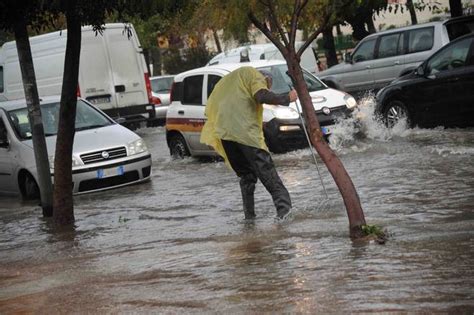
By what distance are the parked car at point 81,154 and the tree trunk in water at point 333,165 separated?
6758 mm

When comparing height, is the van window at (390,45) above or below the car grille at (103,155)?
above

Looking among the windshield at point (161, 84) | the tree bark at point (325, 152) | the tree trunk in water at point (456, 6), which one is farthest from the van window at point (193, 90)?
the windshield at point (161, 84)

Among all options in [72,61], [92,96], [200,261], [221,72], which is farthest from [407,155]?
[92,96]

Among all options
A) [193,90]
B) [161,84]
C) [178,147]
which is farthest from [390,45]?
[161,84]

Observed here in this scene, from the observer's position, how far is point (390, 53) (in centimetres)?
2248

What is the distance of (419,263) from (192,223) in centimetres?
422

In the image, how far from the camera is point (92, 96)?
25.0 meters

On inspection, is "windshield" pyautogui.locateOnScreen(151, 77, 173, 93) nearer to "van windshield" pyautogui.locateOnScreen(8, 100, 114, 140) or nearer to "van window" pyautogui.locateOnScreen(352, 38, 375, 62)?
"van window" pyautogui.locateOnScreen(352, 38, 375, 62)

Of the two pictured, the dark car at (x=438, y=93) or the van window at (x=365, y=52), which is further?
the van window at (x=365, y=52)

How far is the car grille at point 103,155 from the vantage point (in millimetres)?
14898

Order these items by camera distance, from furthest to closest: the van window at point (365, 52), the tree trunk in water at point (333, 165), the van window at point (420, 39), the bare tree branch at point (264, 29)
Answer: the van window at point (365, 52) → the van window at point (420, 39) → the bare tree branch at point (264, 29) → the tree trunk in water at point (333, 165)

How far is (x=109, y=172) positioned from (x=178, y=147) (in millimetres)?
3583

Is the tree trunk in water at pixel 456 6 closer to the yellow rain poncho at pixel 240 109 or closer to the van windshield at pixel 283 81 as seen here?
the van windshield at pixel 283 81

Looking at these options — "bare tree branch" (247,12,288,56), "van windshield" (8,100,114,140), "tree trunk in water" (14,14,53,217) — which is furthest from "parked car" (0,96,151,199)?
"bare tree branch" (247,12,288,56)
